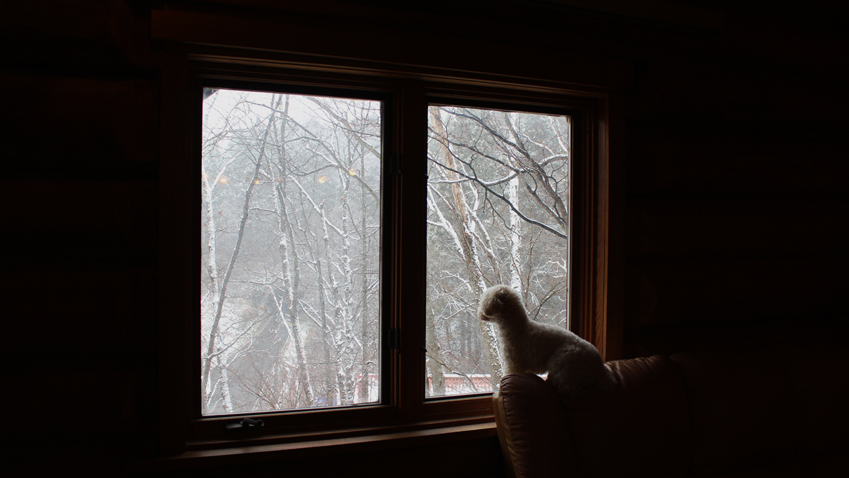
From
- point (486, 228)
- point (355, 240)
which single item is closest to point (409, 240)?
point (355, 240)

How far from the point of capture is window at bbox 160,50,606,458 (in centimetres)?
148

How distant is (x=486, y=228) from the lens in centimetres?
176

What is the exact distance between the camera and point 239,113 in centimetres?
A: 152

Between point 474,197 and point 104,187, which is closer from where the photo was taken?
point 104,187

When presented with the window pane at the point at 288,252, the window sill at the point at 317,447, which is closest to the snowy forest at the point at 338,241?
the window pane at the point at 288,252

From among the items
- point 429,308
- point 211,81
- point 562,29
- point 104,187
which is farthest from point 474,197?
point 104,187

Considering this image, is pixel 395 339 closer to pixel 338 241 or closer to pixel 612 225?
pixel 338 241

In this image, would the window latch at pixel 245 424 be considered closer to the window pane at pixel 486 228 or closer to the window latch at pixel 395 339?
the window latch at pixel 395 339

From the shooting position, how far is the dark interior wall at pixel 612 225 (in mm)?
1243

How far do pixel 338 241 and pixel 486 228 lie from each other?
588mm

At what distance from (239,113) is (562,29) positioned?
4.15ft

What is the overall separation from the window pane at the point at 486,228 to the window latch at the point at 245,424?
2.02ft

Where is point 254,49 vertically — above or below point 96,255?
above

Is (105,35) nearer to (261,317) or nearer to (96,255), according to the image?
(96,255)
